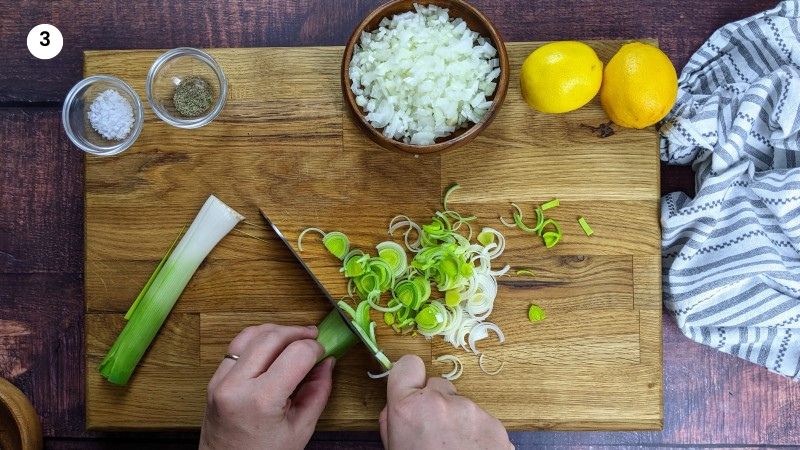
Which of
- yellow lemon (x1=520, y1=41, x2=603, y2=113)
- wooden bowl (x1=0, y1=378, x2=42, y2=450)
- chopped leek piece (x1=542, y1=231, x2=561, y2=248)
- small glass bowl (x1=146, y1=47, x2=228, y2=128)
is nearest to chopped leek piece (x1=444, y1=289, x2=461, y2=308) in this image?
chopped leek piece (x1=542, y1=231, x2=561, y2=248)

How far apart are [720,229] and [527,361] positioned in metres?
0.44

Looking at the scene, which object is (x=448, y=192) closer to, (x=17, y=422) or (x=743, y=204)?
(x=743, y=204)

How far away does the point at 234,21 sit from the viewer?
58.7 inches

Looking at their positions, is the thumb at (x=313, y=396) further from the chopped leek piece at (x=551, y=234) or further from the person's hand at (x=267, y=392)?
the chopped leek piece at (x=551, y=234)

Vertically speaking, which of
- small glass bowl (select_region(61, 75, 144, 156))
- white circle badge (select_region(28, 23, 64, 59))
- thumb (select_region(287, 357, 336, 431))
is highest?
white circle badge (select_region(28, 23, 64, 59))

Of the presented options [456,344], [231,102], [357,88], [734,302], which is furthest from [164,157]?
[734,302]

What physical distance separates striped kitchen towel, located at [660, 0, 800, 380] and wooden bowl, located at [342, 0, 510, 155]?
346mm

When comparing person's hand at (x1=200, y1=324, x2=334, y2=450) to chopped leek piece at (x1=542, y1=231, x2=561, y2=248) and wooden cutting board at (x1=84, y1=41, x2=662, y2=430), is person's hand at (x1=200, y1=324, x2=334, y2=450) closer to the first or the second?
wooden cutting board at (x1=84, y1=41, x2=662, y2=430)

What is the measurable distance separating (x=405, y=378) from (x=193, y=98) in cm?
64

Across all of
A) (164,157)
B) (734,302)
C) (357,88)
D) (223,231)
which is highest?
(357,88)

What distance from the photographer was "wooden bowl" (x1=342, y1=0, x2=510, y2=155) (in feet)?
4.01

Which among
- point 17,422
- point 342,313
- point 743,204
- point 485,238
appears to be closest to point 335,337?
point 342,313

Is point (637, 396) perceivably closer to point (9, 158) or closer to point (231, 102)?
point (231, 102)

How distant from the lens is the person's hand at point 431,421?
1.18 metres
